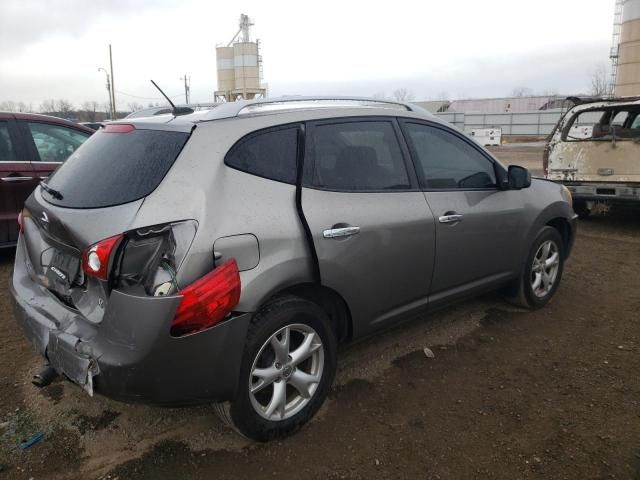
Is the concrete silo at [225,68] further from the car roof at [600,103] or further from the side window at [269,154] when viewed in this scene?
the side window at [269,154]

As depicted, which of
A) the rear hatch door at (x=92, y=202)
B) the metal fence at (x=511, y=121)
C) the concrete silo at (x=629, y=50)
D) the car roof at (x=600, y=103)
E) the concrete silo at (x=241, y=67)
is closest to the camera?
the rear hatch door at (x=92, y=202)

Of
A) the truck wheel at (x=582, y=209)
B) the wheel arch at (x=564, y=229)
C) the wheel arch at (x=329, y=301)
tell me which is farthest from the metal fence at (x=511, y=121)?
the wheel arch at (x=329, y=301)

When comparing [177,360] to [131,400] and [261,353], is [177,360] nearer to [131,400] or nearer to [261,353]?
[131,400]

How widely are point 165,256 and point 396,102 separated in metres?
2.02

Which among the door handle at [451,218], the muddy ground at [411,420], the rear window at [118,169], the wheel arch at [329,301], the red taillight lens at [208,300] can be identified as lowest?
the muddy ground at [411,420]

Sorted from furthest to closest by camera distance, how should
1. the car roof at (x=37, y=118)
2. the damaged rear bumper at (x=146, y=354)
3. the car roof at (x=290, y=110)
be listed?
the car roof at (x=37, y=118), the car roof at (x=290, y=110), the damaged rear bumper at (x=146, y=354)

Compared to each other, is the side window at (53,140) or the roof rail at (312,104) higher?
the roof rail at (312,104)

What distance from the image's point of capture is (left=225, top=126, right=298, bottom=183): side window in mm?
2561

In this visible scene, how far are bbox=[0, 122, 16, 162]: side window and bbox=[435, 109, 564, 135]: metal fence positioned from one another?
120 feet

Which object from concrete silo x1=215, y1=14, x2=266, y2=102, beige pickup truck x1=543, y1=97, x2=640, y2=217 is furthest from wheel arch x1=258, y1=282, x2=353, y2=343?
concrete silo x1=215, y1=14, x2=266, y2=102

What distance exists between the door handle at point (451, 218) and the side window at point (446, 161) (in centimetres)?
21

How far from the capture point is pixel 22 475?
2.46m

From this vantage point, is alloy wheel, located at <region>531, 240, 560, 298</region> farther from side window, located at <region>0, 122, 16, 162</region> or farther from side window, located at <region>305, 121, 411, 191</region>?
side window, located at <region>0, 122, 16, 162</region>

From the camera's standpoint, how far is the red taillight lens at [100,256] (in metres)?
2.23
